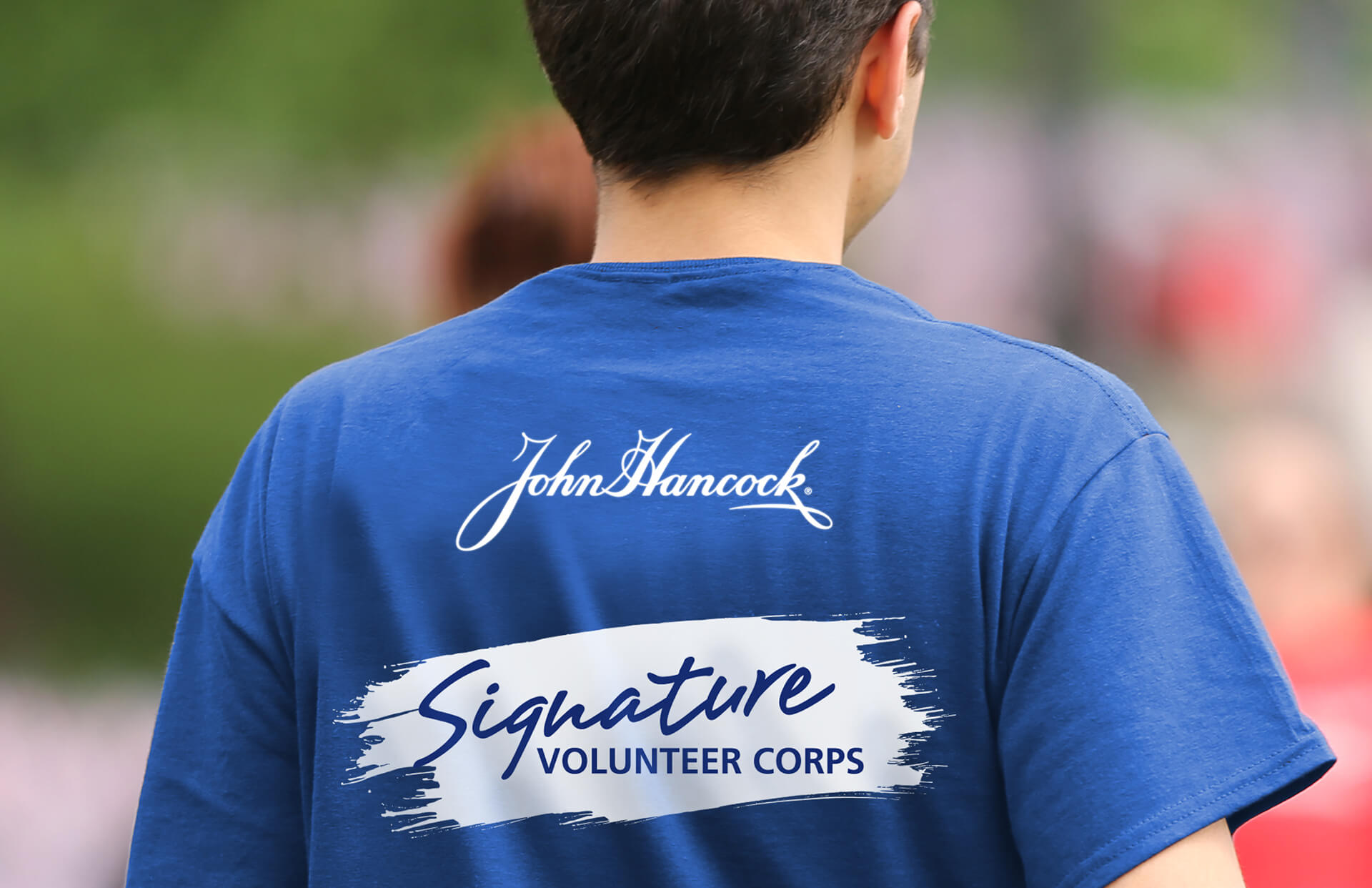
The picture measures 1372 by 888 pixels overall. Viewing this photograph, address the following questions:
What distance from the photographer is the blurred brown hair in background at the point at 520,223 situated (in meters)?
1.82

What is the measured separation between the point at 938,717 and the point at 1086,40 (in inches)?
153

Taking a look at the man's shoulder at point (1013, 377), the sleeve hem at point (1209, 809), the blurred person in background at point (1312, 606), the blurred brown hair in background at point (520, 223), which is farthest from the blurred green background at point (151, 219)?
the sleeve hem at point (1209, 809)

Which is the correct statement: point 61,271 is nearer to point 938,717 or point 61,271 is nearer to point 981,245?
point 981,245

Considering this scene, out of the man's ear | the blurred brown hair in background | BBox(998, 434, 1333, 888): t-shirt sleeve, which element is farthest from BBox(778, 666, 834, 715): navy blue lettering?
the blurred brown hair in background

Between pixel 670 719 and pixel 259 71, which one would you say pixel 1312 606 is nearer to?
pixel 670 719

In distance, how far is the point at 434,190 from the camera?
398 centimetres

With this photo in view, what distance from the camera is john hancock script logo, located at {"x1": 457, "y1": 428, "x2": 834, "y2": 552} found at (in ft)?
2.51

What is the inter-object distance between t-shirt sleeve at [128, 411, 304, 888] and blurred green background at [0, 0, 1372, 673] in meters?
3.15

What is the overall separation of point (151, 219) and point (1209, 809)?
150 inches

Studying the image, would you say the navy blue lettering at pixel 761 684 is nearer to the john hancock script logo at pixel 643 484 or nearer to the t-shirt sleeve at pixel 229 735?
the john hancock script logo at pixel 643 484

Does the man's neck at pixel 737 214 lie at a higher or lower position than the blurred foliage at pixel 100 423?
higher

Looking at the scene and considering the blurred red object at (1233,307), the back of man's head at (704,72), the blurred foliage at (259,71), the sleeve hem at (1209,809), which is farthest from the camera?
the blurred red object at (1233,307)

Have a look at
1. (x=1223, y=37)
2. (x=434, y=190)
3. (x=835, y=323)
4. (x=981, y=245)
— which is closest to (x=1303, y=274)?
(x=1223, y=37)

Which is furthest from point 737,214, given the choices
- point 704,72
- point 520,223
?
point 520,223
